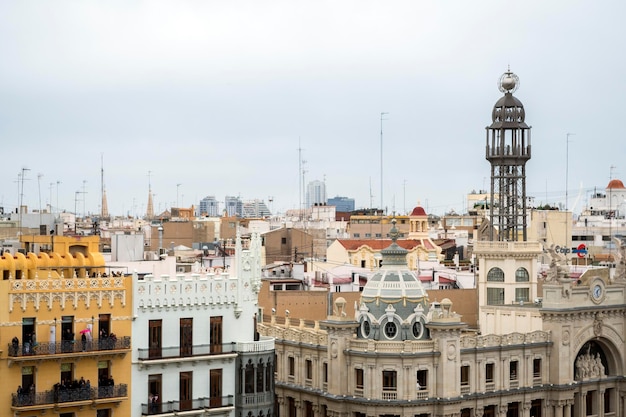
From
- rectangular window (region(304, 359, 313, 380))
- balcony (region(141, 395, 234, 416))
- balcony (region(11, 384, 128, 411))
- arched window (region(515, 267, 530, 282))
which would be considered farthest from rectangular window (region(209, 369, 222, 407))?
arched window (region(515, 267, 530, 282))

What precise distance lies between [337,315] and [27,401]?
24504 mm

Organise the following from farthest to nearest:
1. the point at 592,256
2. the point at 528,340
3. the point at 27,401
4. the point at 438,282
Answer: the point at 592,256, the point at 438,282, the point at 528,340, the point at 27,401

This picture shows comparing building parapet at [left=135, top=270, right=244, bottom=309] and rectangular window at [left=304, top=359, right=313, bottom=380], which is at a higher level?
building parapet at [left=135, top=270, right=244, bottom=309]

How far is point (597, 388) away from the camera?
306 ft

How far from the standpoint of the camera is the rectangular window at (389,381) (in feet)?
268

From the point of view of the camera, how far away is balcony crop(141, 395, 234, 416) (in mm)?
68375

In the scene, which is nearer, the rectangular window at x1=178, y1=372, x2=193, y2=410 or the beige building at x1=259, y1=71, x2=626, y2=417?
the rectangular window at x1=178, y1=372, x2=193, y2=410

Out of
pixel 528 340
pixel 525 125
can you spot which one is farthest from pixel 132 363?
pixel 525 125

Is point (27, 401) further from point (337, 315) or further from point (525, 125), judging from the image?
point (525, 125)

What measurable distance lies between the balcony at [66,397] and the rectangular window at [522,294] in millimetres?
41262

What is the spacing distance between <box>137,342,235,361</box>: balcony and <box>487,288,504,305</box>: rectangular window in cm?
3470

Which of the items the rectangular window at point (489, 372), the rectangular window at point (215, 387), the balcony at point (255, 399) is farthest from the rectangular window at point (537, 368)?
the rectangular window at point (215, 387)

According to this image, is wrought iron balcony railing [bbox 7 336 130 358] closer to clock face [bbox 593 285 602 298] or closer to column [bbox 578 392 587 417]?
column [bbox 578 392 587 417]

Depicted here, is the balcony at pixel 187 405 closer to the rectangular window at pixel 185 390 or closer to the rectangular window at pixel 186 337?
the rectangular window at pixel 185 390
